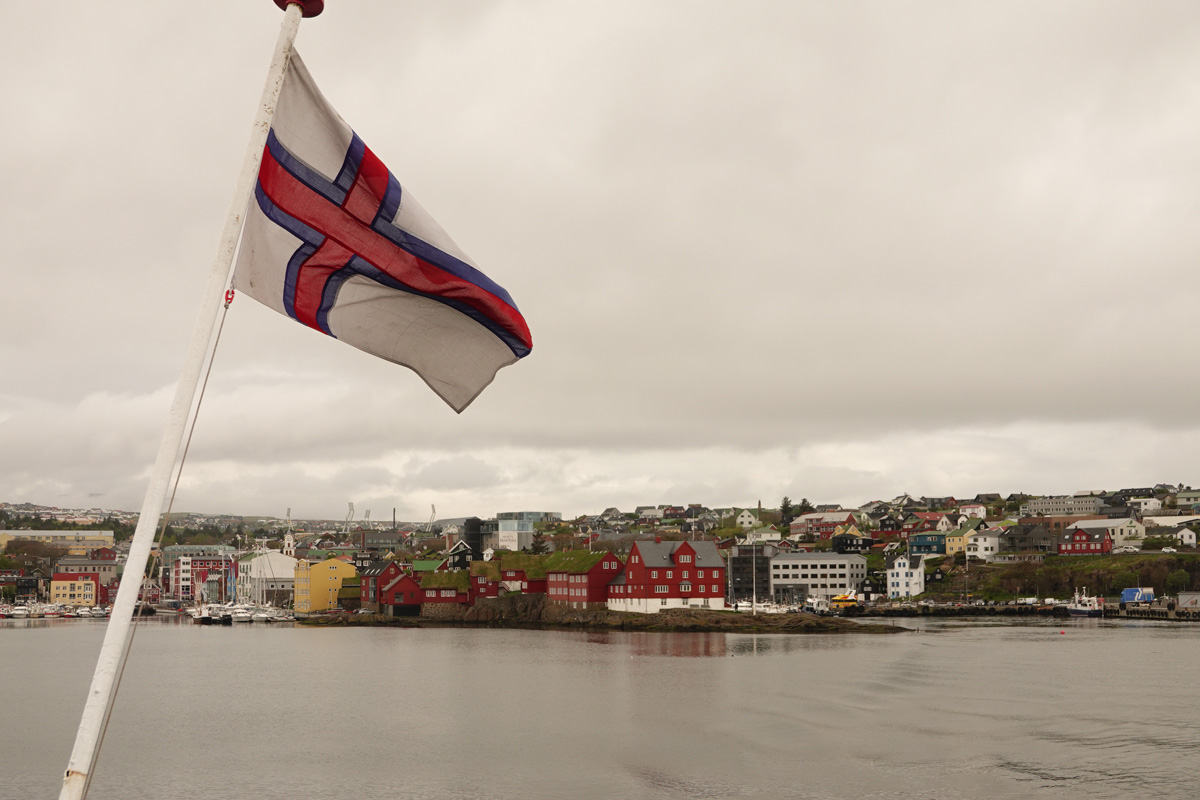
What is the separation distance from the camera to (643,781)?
2239cm

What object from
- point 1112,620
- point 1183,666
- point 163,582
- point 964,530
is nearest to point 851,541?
point 964,530

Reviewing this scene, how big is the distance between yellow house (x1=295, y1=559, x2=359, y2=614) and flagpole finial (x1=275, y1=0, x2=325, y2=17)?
313ft

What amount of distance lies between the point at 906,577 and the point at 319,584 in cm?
5837

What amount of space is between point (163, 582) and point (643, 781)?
144 m

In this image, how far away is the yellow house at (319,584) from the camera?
317ft

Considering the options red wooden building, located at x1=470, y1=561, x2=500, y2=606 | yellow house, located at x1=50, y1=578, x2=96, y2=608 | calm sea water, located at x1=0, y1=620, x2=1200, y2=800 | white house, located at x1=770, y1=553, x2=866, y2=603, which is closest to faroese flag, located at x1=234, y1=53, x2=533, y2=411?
calm sea water, located at x1=0, y1=620, x2=1200, y2=800

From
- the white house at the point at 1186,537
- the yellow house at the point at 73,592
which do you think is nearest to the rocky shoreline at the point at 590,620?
the yellow house at the point at 73,592

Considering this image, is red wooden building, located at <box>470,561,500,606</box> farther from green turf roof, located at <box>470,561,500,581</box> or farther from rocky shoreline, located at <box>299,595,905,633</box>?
rocky shoreline, located at <box>299,595,905,633</box>

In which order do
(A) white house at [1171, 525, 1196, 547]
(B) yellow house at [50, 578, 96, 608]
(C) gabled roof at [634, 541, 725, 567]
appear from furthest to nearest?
(B) yellow house at [50, 578, 96, 608] → (A) white house at [1171, 525, 1196, 547] → (C) gabled roof at [634, 541, 725, 567]

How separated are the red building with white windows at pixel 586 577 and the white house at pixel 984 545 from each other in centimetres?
5301

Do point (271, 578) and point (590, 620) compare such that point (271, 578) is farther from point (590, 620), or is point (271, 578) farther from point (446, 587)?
point (590, 620)

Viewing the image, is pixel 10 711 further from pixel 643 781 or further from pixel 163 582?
pixel 163 582

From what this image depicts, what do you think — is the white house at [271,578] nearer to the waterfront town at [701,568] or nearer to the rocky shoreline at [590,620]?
the waterfront town at [701,568]

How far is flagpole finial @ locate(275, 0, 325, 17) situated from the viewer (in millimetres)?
5449
